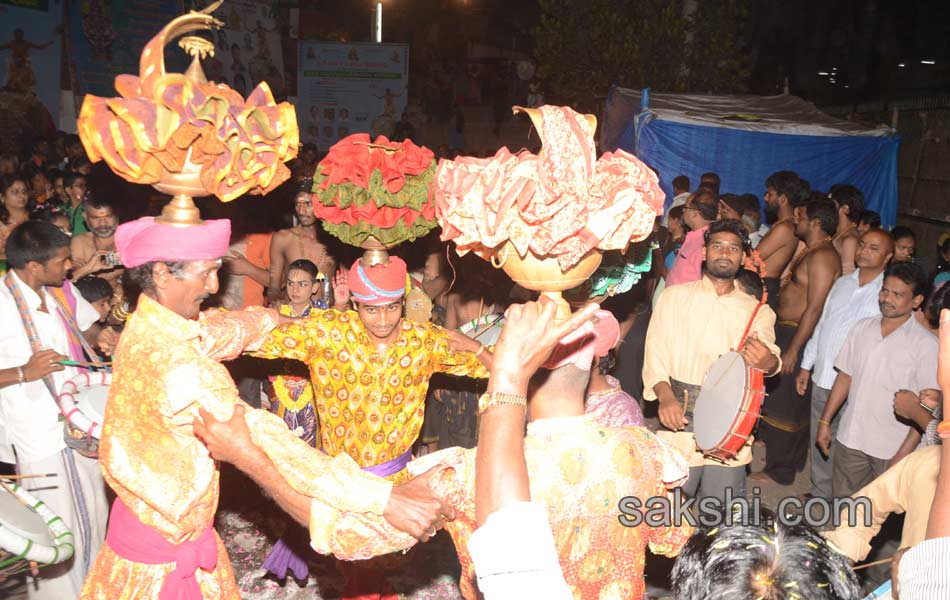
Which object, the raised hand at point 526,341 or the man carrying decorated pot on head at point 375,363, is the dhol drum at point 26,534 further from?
the raised hand at point 526,341

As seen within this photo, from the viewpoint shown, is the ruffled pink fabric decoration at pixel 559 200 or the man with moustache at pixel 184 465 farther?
the man with moustache at pixel 184 465

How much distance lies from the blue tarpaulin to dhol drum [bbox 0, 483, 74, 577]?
9.66m

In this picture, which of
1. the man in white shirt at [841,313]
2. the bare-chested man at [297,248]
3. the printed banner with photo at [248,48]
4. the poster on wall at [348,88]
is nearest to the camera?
the man in white shirt at [841,313]

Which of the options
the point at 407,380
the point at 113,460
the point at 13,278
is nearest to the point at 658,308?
the point at 407,380

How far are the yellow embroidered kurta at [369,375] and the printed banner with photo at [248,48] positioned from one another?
11.2m

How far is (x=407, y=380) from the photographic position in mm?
4016

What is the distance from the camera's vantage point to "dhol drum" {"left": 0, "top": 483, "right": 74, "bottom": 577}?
9.50 ft

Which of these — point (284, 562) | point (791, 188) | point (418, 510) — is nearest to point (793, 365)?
point (791, 188)

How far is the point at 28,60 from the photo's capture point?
1281cm

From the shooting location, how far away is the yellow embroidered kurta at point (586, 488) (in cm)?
243

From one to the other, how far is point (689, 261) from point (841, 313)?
52.1 inches

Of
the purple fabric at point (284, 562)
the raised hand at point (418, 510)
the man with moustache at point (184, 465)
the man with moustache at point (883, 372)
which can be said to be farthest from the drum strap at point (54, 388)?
the man with moustache at point (883, 372)

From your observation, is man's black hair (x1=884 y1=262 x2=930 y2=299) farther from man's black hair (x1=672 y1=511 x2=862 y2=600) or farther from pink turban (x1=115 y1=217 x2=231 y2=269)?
pink turban (x1=115 y1=217 x2=231 y2=269)

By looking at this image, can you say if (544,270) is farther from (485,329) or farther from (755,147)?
(755,147)
